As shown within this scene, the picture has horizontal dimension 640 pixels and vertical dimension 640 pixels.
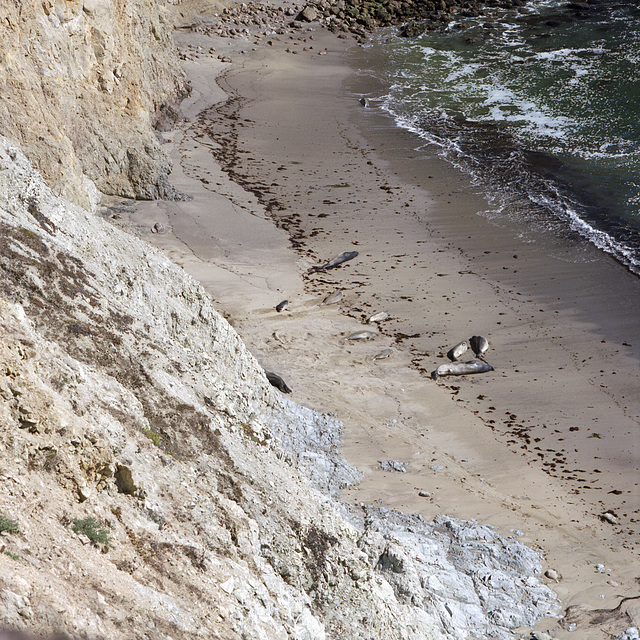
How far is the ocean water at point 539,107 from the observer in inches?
707

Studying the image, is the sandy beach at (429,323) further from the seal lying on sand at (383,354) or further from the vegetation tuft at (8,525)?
the vegetation tuft at (8,525)

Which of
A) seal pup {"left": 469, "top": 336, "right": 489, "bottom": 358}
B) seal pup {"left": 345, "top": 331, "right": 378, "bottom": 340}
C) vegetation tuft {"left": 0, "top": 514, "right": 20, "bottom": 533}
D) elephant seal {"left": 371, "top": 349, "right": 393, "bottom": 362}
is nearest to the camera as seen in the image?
vegetation tuft {"left": 0, "top": 514, "right": 20, "bottom": 533}

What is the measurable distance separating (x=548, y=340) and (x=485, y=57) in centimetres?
2294

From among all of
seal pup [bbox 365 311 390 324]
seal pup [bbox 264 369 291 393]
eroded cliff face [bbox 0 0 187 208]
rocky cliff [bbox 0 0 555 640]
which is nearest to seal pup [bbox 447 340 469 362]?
seal pup [bbox 365 311 390 324]

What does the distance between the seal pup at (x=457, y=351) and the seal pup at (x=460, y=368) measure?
19 cm

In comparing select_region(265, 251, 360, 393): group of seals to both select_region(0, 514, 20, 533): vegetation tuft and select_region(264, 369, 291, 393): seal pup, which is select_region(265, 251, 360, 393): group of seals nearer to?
select_region(264, 369, 291, 393): seal pup

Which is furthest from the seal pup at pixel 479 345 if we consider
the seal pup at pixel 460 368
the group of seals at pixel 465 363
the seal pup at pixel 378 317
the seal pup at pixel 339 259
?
the seal pup at pixel 339 259

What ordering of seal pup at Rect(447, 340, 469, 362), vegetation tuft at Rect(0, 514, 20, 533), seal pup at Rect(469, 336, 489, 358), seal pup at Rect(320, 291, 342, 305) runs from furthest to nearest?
1. seal pup at Rect(320, 291, 342, 305)
2. seal pup at Rect(469, 336, 489, 358)
3. seal pup at Rect(447, 340, 469, 362)
4. vegetation tuft at Rect(0, 514, 20, 533)

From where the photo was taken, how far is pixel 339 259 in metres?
14.7

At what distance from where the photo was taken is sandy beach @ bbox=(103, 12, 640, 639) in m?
8.52

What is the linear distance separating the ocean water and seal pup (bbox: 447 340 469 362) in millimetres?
5434

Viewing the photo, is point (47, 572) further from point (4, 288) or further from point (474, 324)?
point (474, 324)

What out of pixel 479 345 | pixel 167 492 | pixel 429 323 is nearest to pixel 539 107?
pixel 429 323

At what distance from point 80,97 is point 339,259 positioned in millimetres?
6851
